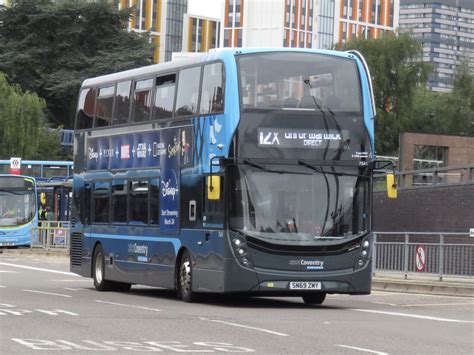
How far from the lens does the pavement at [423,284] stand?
28406mm

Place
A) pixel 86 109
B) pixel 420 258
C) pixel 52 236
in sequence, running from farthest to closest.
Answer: pixel 52 236
pixel 420 258
pixel 86 109

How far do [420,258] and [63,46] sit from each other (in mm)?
60771

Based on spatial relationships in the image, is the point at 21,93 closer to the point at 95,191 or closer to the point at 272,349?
the point at 95,191

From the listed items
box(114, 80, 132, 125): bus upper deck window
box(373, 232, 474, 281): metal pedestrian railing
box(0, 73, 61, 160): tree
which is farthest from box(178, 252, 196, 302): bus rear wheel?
box(0, 73, 61, 160): tree

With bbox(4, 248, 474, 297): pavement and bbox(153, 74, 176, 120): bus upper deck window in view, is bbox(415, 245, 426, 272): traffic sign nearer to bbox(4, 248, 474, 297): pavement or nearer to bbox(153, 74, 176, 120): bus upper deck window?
bbox(4, 248, 474, 297): pavement

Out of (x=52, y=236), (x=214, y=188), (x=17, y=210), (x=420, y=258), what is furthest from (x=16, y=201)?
(x=214, y=188)

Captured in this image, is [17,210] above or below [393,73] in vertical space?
below

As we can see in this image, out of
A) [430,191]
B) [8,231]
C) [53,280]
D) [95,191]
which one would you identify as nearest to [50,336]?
[95,191]

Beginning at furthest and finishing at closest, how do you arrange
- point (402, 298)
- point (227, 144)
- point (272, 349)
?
point (402, 298) → point (227, 144) → point (272, 349)

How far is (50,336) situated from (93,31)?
253 ft

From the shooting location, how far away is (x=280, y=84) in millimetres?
21641

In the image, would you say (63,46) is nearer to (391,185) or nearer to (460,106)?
(460,106)

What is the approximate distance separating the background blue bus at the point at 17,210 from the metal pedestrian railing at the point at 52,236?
38 centimetres

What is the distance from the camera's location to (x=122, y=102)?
85.1ft
